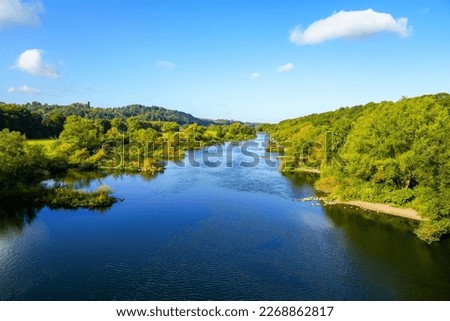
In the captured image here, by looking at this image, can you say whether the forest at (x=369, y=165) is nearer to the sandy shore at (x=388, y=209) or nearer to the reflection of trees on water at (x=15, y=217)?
the sandy shore at (x=388, y=209)

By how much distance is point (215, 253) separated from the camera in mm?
27062

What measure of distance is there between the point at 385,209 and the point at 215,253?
70.6 feet

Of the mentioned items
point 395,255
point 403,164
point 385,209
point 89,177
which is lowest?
point 395,255

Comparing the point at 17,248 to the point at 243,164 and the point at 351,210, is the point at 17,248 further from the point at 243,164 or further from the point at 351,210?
the point at 243,164

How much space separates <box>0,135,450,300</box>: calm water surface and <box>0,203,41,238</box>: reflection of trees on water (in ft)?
0.30

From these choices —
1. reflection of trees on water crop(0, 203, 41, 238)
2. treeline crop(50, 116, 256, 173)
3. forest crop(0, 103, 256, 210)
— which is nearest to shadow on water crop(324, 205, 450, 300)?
forest crop(0, 103, 256, 210)

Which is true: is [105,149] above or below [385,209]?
above

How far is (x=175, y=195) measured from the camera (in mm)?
45062

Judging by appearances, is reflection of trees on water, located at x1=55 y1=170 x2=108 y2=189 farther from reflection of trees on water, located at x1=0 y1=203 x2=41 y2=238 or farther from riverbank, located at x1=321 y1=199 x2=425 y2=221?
riverbank, located at x1=321 y1=199 x2=425 y2=221

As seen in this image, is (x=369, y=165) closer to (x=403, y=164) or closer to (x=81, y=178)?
(x=403, y=164)

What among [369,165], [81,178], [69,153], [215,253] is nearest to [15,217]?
[81,178]

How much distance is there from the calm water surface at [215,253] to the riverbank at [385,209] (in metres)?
1.43

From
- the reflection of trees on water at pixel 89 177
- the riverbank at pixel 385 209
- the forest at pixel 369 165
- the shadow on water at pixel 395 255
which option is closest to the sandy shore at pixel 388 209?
the riverbank at pixel 385 209

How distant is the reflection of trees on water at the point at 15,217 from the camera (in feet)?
105
